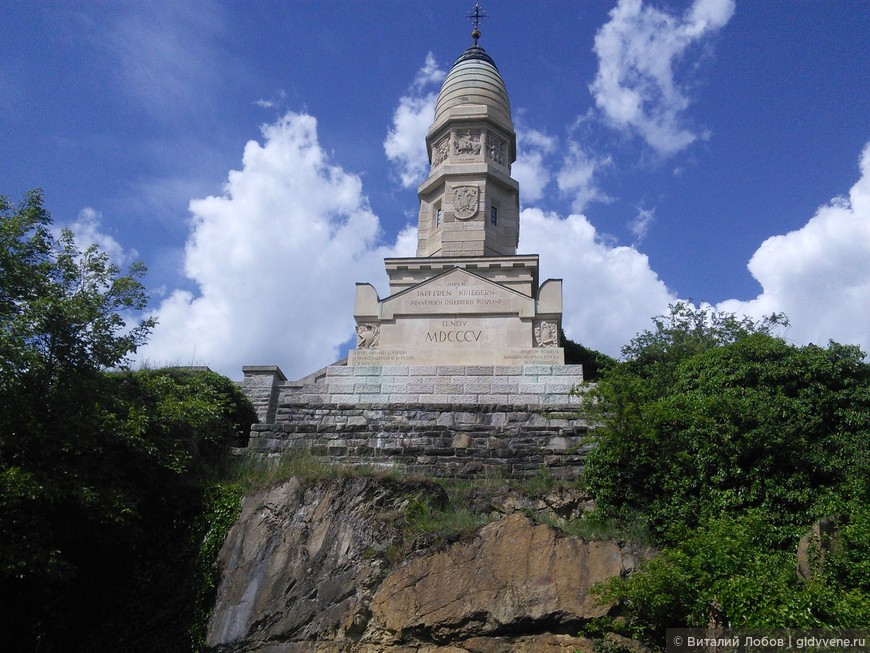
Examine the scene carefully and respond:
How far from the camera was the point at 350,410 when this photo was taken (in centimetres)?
1700

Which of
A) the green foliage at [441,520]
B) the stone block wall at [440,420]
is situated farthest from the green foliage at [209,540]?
the green foliage at [441,520]

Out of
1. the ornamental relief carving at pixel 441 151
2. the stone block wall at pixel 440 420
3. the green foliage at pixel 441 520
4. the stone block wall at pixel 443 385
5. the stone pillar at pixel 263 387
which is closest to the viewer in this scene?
the green foliage at pixel 441 520

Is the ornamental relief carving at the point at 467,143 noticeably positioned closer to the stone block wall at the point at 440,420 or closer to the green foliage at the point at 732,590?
the stone block wall at the point at 440,420

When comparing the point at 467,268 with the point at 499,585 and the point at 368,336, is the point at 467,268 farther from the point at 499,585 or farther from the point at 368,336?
the point at 499,585

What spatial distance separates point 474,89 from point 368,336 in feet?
41.7

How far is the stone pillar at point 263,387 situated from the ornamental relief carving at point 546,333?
6.95m

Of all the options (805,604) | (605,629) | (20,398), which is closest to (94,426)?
(20,398)

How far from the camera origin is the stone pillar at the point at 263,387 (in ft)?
65.1

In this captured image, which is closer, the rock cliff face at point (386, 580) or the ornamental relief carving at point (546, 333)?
the rock cliff face at point (386, 580)

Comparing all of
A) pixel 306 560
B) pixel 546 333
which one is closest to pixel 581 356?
pixel 546 333

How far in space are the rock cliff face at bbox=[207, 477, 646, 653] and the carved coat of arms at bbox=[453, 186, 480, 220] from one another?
13.8 metres

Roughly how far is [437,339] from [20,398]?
9728 millimetres

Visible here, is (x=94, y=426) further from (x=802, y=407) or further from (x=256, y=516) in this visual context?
(x=802, y=407)

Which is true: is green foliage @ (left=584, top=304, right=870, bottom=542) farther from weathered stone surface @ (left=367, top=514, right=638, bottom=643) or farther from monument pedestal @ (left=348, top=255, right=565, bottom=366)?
monument pedestal @ (left=348, top=255, right=565, bottom=366)
